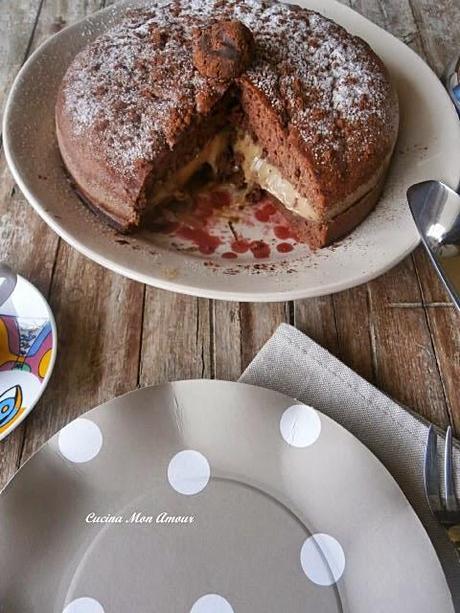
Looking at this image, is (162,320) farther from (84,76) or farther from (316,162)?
(84,76)

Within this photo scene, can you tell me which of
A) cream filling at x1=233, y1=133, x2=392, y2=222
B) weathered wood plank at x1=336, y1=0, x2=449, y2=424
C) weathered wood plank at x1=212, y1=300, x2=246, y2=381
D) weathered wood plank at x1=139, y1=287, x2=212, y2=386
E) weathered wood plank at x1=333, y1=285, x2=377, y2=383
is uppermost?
cream filling at x1=233, y1=133, x2=392, y2=222

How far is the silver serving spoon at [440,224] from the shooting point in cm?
124

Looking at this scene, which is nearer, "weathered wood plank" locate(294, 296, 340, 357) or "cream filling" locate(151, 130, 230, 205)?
"weathered wood plank" locate(294, 296, 340, 357)

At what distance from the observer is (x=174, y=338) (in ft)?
4.14

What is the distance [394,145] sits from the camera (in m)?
1.47

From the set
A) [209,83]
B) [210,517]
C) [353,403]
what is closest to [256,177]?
[209,83]

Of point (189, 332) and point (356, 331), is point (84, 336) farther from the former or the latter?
point (356, 331)

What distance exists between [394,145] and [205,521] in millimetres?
980

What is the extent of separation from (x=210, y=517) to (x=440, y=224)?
0.76m

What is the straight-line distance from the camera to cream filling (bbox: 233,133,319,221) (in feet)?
4.66

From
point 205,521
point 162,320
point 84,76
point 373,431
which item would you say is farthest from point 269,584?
point 84,76

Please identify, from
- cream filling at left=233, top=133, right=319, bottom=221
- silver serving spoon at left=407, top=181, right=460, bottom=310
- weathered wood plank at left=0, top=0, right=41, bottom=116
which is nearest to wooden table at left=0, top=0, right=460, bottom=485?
silver serving spoon at left=407, top=181, right=460, bottom=310

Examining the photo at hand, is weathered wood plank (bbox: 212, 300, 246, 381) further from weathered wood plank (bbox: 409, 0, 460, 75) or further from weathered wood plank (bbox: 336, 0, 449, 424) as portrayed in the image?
weathered wood plank (bbox: 409, 0, 460, 75)

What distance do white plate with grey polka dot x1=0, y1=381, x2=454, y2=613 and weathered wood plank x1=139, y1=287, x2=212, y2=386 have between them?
16 centimetres
